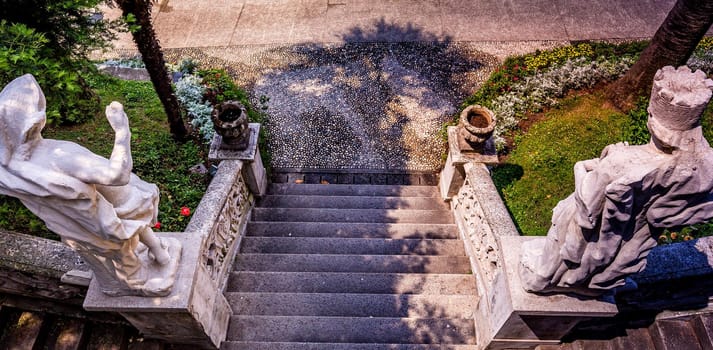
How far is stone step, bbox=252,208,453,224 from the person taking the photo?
21.5 ft

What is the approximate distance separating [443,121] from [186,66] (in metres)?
5.47

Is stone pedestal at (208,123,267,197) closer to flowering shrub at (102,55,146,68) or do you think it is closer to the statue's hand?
the statue's hand

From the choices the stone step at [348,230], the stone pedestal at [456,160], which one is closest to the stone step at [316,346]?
the stone step at [348,230]

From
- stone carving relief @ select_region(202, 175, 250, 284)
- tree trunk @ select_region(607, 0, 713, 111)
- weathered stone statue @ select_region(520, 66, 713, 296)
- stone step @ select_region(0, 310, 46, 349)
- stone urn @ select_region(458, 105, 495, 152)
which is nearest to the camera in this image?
weathered stone statue @ select_region(520, 66, 713, 296)

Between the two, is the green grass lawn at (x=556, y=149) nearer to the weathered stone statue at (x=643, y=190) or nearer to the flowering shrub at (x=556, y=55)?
the flowering shrub at (x=556, y=55)

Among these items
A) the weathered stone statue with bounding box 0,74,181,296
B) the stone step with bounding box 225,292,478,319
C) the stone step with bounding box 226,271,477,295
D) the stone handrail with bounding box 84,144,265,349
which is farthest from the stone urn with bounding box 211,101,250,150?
the weathered stone statue with bounding box 0,74,181,296

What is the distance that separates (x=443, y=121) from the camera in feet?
27.6

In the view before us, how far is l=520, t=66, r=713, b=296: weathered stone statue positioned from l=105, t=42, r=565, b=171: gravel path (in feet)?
A: 16.1

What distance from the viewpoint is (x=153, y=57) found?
19.9 ft

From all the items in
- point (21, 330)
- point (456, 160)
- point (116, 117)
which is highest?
point (116, 117)

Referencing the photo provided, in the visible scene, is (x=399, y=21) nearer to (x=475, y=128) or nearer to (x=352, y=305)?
(x=475, y=128)

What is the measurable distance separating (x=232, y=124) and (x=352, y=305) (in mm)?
2800

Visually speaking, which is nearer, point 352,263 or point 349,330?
point 349,330

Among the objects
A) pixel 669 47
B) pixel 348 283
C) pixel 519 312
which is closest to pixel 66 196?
pixel 348 283
